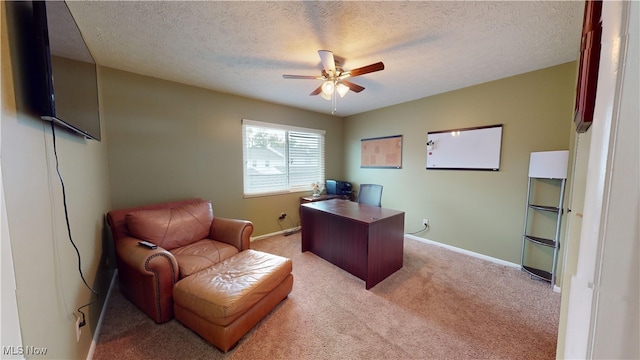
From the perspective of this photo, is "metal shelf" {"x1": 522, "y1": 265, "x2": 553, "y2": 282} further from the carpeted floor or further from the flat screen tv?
the flat screen tv

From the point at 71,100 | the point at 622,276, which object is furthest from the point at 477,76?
the point at 71,100

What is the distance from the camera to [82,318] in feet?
4.40

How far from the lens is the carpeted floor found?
1.52 metres

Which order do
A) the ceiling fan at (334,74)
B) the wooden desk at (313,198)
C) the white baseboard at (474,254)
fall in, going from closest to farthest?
the ceiling fan at (334,74), the white baseboard at (474,254), the wooden desk at (313,198)

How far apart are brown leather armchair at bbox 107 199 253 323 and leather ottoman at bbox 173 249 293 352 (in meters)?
0.13

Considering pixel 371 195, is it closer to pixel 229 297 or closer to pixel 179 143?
pixel 229 297

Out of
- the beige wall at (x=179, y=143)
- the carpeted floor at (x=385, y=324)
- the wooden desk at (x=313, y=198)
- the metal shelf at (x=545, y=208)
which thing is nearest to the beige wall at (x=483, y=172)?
the metal shelf at (x=545, y=208)

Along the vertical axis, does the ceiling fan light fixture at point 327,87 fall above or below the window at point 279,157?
above

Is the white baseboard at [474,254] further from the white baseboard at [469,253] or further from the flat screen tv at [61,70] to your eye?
the flat screen tv at [61,70]

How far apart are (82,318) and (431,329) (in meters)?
2.34

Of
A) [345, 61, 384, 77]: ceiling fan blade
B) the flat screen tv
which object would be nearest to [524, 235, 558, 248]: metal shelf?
[345, 61, 384, 77]: ceiling fan blade

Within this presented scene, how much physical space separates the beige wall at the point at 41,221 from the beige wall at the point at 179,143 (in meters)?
1.11

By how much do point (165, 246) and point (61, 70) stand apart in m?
1.62

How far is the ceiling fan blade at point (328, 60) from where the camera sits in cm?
177
